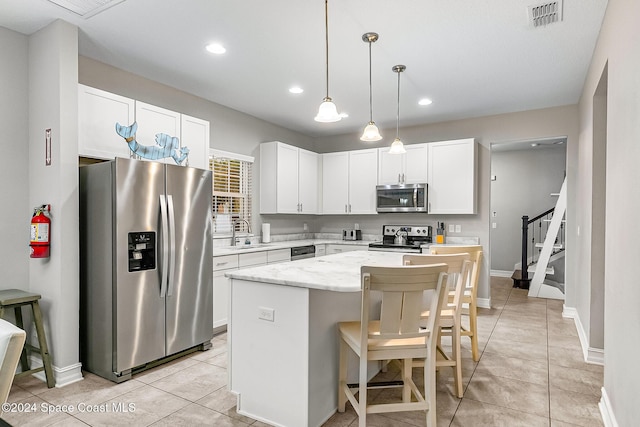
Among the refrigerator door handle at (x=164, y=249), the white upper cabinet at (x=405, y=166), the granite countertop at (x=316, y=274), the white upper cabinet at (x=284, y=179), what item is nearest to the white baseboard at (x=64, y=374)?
the refrigerator door handle at (x=164, y=249)

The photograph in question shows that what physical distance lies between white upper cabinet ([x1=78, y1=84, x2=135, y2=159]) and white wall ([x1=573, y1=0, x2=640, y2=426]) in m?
3.62

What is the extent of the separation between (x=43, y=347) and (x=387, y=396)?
2.57 m

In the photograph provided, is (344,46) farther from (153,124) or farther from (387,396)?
(387,396)

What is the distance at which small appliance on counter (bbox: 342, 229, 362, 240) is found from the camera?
6.23m

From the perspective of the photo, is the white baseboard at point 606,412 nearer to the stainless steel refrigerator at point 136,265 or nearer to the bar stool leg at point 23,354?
the stainless steel refrigerator at point 136,265

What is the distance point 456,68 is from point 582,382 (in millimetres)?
2916

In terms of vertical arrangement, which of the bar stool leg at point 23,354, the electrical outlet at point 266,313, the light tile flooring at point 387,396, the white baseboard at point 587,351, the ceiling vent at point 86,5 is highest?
the ceiling vent at point 86,5

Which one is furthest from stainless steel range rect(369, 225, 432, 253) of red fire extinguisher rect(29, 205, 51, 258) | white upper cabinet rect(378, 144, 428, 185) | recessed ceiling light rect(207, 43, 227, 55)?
red fire extinguisher rect(29, 205, 51, 258)

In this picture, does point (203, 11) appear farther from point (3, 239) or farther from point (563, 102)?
point (563, 102)

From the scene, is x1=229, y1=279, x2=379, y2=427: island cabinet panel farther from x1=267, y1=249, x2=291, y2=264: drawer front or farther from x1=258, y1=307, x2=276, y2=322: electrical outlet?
x1=267, y1=249, x2=291, y2=264: drawer front

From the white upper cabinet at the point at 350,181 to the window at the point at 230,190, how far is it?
4.76 feet

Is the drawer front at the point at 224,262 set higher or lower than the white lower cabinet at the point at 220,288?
higher

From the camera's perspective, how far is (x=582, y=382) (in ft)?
9.42

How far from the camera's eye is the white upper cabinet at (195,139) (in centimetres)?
388
